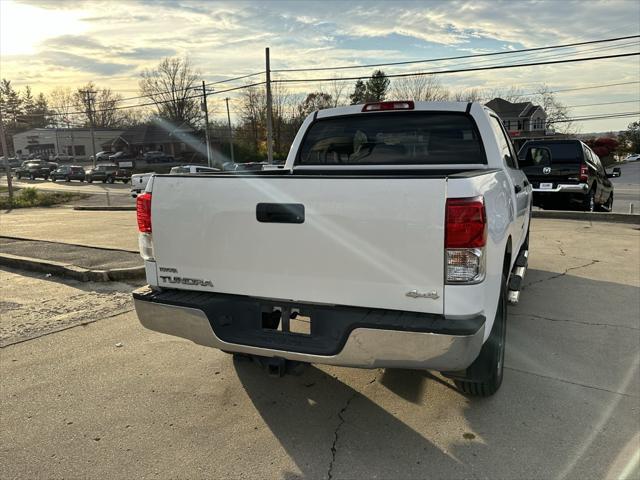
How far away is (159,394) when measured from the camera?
11.4ft

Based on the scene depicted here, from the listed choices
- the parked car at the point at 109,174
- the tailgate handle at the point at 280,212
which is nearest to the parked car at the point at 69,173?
the parked car at the point at 109,174

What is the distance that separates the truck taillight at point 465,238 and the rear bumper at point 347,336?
0.25 metres

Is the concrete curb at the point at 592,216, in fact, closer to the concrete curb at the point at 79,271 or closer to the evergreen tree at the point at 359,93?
the concrete curb at the point at 79,271

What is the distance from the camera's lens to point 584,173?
11297 mm

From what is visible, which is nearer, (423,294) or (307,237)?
(423,294)

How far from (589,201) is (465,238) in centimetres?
1143

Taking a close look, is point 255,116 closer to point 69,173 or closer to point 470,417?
point 69,173

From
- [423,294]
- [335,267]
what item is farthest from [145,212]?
[423,294]

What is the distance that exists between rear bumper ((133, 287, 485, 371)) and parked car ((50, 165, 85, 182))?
51.1 meters

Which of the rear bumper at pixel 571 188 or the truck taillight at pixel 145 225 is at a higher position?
the truck taillight at pixel 145 225

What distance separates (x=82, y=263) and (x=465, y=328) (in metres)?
6.60

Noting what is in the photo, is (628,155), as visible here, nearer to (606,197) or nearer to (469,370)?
(606,197)

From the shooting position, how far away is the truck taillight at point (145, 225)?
3021mm

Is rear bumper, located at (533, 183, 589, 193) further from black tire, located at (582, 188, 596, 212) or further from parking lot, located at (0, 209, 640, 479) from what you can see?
parking lot, located at (0, 209, 640, 479)
